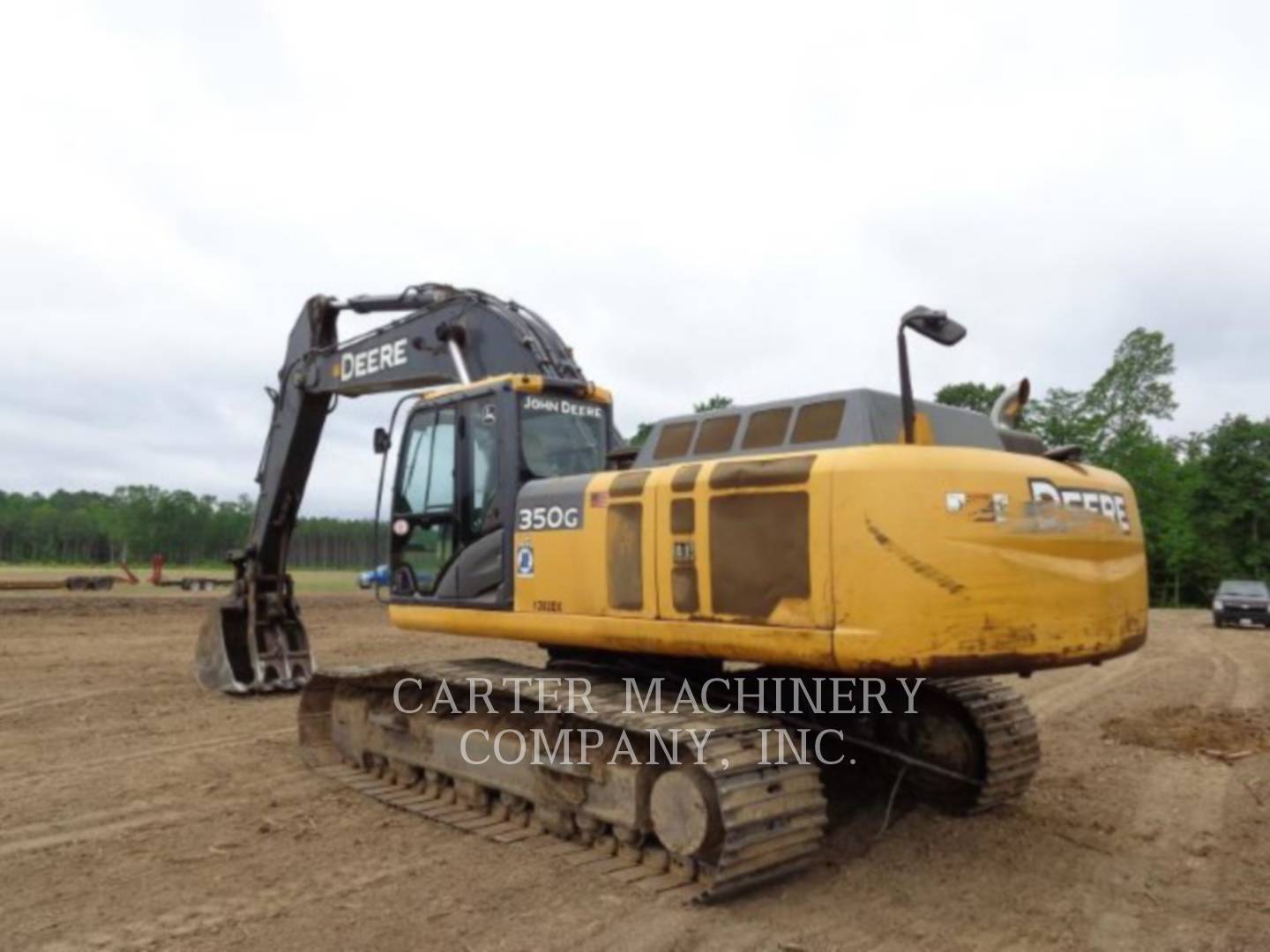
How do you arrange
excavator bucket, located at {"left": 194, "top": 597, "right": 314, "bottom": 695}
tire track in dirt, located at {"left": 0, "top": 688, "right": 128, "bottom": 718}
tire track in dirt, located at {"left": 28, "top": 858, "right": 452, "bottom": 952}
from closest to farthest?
tire track in dirt, located at {"left": 28, "top": 858, "right": 452, "bottom": 952} → tire track in dirt, located at {"left": 0, "top": 688, "right": 128, "bottom": 718} → excavator bucket, located at {"left": 194, "top": 597, "right": 314, "bottom": 695}

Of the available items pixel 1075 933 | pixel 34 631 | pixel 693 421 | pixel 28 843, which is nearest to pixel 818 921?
pixel 1075 933

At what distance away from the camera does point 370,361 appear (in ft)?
31.2

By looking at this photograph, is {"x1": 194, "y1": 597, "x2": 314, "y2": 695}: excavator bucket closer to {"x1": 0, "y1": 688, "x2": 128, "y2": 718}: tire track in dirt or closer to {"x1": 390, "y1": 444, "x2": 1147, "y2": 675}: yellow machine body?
{"x1": 0, "y1": 688, "x2": 128, "y2": 718}: tire track in dirt

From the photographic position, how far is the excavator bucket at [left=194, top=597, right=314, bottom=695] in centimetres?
1098

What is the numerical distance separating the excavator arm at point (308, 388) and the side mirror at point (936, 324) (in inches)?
142

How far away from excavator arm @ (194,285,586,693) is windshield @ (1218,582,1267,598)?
80.1 feet

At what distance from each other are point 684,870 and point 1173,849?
312 centimetres

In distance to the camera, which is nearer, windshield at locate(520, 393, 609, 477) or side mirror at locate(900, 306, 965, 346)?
side mirror at locate(900, 306, 965, 346)

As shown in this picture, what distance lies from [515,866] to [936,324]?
3640mm

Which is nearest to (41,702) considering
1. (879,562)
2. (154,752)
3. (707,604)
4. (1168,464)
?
(154,752)

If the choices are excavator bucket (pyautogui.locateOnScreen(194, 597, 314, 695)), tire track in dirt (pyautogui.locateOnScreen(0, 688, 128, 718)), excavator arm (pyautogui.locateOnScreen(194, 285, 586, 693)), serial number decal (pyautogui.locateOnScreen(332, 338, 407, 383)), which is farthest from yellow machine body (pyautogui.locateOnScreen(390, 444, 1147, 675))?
tire track in dirt (pyautogui.locateOnScreen(0, 688, 128, 718))

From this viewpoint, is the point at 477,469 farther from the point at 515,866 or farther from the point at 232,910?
the point at 232,910

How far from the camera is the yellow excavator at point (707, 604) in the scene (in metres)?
4.66

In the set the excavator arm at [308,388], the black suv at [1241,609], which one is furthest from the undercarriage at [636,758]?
the black suv at [1241,609]
